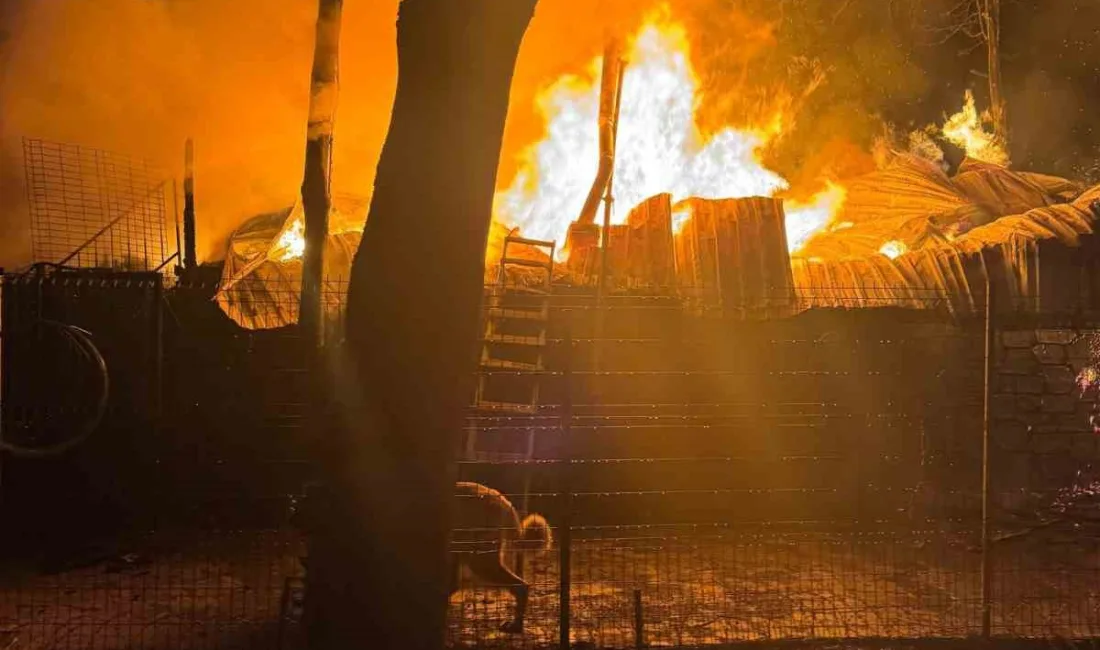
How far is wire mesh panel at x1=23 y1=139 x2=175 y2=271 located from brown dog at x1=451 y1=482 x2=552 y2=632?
597 centimetres

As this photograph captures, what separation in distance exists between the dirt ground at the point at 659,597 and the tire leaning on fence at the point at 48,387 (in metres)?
1.77

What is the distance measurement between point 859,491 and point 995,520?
5.00 feet

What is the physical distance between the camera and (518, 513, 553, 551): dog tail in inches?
280

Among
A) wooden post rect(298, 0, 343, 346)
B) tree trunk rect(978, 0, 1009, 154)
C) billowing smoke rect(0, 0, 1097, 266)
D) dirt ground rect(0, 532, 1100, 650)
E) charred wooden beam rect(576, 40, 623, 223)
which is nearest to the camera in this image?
dirt ground rect(0, 532, 1100, 650)

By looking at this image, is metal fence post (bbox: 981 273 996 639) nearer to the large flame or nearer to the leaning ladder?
the leaning ladder

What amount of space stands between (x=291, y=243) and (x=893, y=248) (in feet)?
26.4

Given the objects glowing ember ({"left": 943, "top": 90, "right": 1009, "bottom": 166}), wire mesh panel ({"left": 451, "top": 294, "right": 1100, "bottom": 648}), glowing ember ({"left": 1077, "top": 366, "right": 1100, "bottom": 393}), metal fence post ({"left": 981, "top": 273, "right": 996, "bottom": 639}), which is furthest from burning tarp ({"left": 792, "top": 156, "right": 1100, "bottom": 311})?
glowing ember ({"left": 943, "top": 90, "right": 1009, "bottom": 166})

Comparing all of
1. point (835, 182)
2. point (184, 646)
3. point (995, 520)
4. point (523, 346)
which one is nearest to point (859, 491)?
point (995, 520)

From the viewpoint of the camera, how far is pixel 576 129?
13.7 meters

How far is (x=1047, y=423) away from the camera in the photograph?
10.1m

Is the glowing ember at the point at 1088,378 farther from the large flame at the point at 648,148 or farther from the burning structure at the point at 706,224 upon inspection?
the large flame at the point at 648,148

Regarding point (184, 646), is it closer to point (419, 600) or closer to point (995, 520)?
point (419, 600)

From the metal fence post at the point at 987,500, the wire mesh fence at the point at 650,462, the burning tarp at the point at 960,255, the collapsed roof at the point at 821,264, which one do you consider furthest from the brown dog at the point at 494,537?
the burning tarp at the point at 960,255

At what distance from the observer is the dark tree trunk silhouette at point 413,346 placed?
350cm
